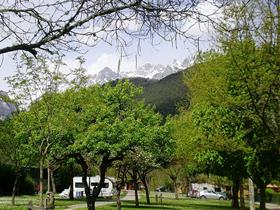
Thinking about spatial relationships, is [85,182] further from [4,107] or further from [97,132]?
[4,107]

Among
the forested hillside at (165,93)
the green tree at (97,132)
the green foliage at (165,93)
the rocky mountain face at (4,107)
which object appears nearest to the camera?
the rocky mountain face at (4,107)

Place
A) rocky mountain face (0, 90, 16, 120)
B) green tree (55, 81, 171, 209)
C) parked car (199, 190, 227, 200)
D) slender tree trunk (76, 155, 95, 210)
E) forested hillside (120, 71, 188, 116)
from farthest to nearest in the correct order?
forested hillside (120, 71, 188, 116) → parked car (199, 190, 227, 200) → green tree (55, 81, 171, 209) → slender tree trunk (76, 155, 95, 210) → rocky mountain face (0, 90, 16, 120)

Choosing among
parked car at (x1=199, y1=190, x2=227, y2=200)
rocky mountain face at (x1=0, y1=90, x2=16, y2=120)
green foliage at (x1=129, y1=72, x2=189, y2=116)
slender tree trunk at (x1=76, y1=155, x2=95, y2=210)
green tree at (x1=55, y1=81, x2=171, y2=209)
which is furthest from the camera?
green foliage at (x1=129, y1=72, x2=189, y2=116)

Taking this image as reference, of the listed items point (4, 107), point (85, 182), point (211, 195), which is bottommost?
point (211, 195)

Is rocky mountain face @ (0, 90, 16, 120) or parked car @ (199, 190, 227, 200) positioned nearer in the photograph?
rocky mountain face @ (0, 90, 16, 120)

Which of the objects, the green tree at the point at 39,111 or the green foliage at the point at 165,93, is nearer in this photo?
the green tree at the point at 39,111

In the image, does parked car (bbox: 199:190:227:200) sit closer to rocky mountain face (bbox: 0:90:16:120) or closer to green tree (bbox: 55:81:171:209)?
green tree (bbox: 55:81:171:209)

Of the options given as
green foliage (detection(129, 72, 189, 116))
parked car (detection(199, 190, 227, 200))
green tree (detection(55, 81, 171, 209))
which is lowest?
parked car (detection(199, 190, 227, 200))

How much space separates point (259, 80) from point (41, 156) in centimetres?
1597

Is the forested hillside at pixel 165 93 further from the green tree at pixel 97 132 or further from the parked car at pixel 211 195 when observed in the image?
the green tree at pixel 97 132

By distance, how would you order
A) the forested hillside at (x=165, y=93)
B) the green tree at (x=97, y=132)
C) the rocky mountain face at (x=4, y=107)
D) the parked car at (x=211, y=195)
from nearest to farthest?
the rocky mountain face at (x=4, y=107) → the green tree at (x=97, y=132) → the parked car at (x=211, y=195) → the forested hillside at (x=165, y=93)

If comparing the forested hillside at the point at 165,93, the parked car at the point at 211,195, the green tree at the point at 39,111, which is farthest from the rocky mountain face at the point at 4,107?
the forested hillside at the point at 165,93

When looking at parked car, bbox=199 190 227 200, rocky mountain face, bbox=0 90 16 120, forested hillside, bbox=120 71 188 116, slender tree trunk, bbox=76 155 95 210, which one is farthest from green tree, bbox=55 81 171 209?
forested hillside, bbox=120 71 188 116

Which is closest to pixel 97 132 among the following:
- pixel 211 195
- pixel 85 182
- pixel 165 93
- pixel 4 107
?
pixel 85 182
